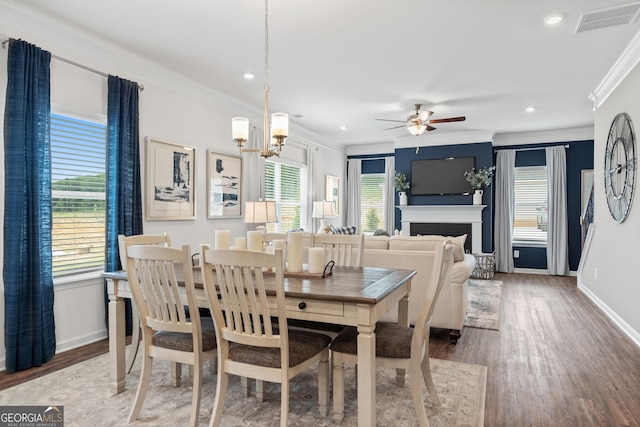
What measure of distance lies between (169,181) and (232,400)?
2.67 meters

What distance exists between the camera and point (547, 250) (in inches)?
301

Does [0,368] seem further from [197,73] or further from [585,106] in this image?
[585,106]

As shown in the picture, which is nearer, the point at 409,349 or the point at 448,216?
the point at 409,349

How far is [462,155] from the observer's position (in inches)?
312

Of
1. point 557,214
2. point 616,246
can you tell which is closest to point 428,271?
point 616,246

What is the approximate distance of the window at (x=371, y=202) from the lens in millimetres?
9195

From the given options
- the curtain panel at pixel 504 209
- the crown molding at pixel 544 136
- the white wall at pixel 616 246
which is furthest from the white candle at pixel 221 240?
the crown molding at pixel 544 136

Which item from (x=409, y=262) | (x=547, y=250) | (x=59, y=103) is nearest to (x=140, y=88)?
(x=59, y=103)

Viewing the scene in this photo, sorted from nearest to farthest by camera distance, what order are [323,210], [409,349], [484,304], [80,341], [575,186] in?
1. [409,349]
2. [80,341]
3. [484,304]
4. [323,210]
5. [575,186]

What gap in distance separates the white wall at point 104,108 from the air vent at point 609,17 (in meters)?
3.88

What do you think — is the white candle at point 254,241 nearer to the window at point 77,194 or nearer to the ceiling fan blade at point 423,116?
the window at point 77,194

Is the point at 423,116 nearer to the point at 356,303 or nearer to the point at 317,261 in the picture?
the point at 317,261

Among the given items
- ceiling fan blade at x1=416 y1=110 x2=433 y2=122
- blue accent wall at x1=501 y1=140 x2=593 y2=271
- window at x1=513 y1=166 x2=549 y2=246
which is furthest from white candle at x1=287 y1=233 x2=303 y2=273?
blue accent wall at x1=501 y1=140 x2=593 y2=271

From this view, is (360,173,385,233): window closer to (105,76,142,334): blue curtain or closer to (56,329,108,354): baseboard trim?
(105,76,142,334): blue curtain
